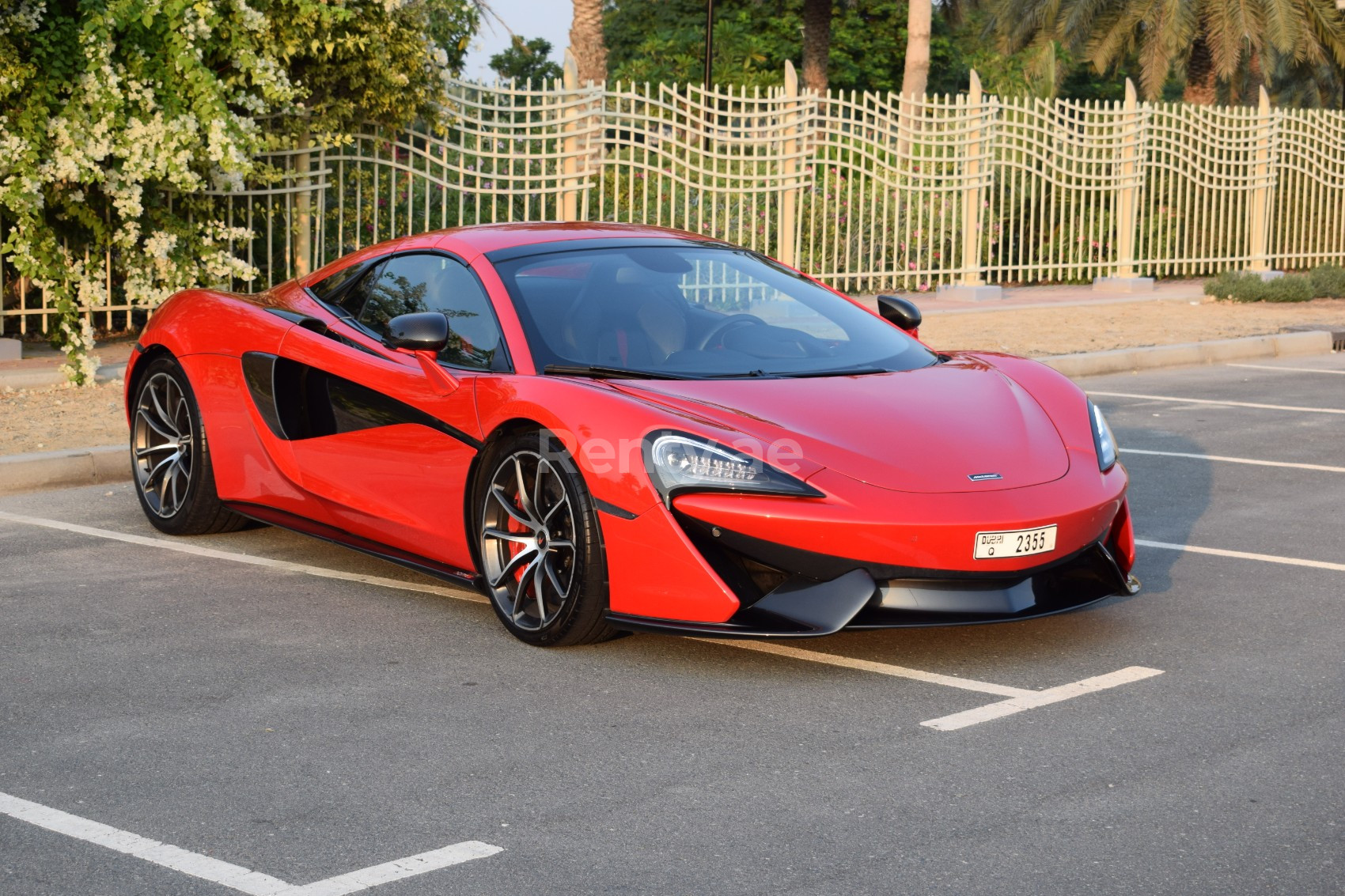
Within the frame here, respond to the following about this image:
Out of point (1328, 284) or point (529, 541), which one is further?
point (1328, 284)

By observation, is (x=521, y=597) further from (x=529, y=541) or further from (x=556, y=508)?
(x=556, y=508)

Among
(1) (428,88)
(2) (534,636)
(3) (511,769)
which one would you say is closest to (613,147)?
(1) (428,88)

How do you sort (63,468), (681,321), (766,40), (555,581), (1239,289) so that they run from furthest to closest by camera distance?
1. (766,40)
2. (1239,289)
3. (63,468)
4. (681,321)
5. (555,581)

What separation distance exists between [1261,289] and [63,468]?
51.5ft

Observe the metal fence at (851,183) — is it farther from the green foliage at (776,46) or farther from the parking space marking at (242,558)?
the green foliage at (776,46)

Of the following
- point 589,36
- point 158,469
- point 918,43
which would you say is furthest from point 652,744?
point 918,43

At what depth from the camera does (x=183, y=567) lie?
679cm

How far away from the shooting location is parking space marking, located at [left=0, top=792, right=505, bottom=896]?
3584 millimetres

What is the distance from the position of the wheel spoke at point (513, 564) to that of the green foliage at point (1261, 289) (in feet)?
54.6

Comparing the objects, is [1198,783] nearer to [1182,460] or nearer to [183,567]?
[183,567]

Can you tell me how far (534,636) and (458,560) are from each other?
491 mm

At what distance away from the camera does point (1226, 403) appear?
12305mm

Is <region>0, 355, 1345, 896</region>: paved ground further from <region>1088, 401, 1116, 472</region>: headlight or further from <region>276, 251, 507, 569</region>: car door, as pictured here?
<region>1088, 401, 1116, 472</region>: headlight

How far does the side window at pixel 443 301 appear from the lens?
6004 millimetres
